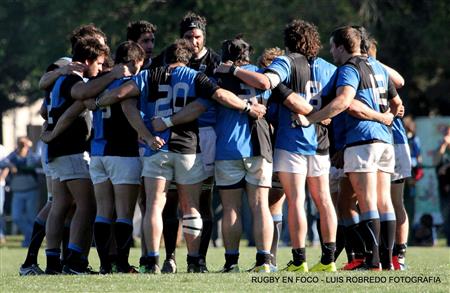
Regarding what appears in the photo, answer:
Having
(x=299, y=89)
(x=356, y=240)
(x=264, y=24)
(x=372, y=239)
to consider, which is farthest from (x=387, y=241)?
(x=264, y=24)

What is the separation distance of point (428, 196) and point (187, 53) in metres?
12.6

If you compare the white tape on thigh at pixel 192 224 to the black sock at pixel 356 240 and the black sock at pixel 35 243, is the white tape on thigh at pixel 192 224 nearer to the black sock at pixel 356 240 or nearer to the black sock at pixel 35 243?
the black sock at pixel 356 240

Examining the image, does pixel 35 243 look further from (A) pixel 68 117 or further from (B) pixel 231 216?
(B) pixel 231 216

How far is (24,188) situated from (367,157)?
41.5 feet

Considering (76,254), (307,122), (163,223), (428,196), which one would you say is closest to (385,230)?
(307,122)

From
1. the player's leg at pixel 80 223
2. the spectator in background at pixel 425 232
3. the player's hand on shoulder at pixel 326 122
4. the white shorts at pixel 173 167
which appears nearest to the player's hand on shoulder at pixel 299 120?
the player's hand on shoulder at pixel 326 122

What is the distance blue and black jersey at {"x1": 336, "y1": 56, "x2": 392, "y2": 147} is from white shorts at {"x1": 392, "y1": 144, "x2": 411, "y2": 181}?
89 cm

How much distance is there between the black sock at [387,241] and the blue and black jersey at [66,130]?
306 centimetres

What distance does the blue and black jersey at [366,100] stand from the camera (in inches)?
448

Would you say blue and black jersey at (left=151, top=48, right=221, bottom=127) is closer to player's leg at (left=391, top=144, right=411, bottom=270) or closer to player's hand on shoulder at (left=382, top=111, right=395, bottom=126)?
player's hand on shoulder at (left=382, top=111, right=395, bottom=126)

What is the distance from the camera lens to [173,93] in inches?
436

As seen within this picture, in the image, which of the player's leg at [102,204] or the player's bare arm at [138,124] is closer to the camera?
the player's bare arm at [138,124]

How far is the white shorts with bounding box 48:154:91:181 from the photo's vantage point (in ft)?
37.9

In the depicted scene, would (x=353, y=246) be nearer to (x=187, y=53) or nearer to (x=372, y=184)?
(x=372, y=184)
